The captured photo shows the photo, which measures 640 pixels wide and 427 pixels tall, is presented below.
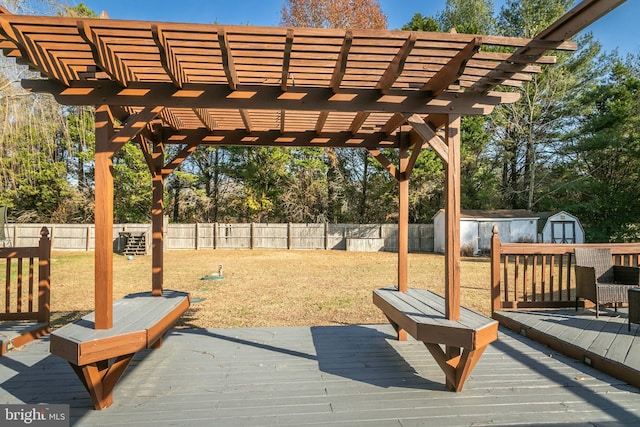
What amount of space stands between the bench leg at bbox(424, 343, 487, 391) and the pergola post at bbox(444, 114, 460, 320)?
0.95ft

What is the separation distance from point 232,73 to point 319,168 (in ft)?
66.0

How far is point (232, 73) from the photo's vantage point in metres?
2.83

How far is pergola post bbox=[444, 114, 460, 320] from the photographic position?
3135 mm

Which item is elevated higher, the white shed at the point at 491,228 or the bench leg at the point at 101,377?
the white shed at the point at 491,228

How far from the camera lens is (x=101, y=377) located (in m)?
2.76

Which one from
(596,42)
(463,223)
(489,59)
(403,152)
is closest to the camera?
(489,59)

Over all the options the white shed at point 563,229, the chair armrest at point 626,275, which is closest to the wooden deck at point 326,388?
the chair armrest at point 626,275

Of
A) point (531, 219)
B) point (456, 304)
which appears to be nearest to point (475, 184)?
point (531, 219)

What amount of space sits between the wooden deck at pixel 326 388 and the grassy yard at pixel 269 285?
215cm

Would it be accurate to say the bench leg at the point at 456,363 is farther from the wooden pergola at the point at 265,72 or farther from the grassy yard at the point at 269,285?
the grassy yard at the point at 269,285

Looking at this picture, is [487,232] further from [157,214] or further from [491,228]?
[157,214]

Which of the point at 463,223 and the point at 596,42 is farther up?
the point at 596,42

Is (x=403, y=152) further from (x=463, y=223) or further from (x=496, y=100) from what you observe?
(x=463, y=223)

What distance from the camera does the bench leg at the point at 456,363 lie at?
9.61 feet
